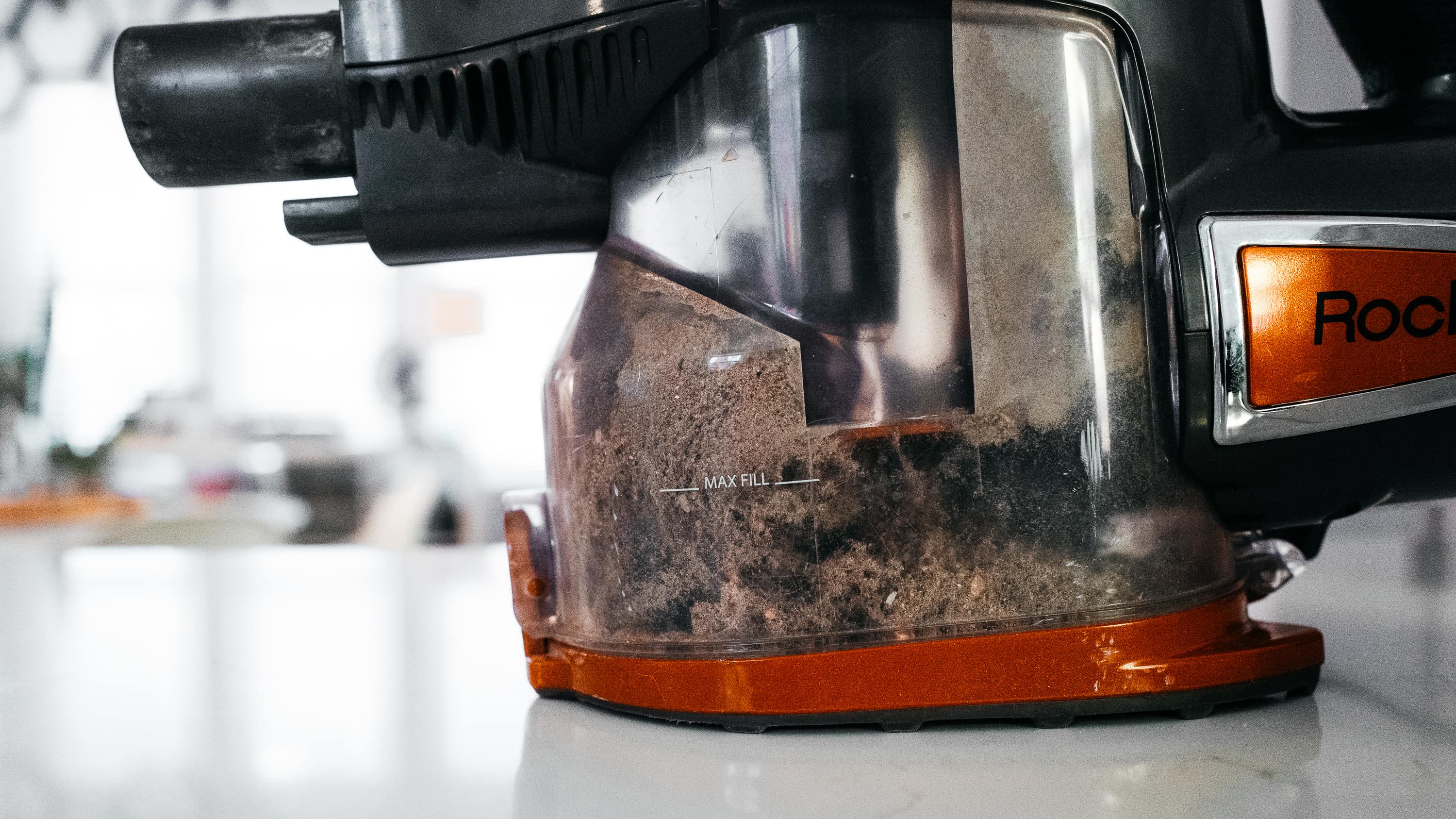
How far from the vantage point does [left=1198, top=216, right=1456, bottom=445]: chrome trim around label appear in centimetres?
34

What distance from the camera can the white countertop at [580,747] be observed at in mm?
280

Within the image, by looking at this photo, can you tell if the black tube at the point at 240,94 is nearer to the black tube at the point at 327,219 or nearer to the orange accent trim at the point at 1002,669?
the black tube at the point at 327,219

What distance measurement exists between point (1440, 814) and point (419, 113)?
0.41 m

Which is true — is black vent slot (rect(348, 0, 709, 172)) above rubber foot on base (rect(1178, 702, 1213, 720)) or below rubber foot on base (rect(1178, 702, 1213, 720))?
above

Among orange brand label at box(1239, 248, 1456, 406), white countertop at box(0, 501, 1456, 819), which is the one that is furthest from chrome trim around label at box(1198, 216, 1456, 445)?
white countertop at box(0, 501, 1456, 819)

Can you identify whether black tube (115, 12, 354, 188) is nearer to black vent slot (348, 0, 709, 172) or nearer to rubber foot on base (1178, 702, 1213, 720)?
black vent slot (348, 0, 709, 172)

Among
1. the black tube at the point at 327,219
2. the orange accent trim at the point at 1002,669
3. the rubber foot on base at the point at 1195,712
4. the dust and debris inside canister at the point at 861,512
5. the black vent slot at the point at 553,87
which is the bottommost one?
the rubber foot on base at the point at 1195,712

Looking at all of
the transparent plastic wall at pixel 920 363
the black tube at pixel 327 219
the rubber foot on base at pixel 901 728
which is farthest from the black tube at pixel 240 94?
the rubber foot on base at pixel 901 728

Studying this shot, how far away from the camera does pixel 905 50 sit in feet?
1.16

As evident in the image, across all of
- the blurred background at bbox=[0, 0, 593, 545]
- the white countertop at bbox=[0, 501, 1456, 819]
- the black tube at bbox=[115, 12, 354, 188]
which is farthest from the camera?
the blurred background at bbox=[0, 0, 593, 545]

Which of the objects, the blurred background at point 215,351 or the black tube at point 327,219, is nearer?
the black tube at point 327,219

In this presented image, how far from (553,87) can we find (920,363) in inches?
7.1

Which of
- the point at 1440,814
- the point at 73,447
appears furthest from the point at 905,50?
the point at 73,447

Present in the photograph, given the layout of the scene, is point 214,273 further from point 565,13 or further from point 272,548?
point 565,13
